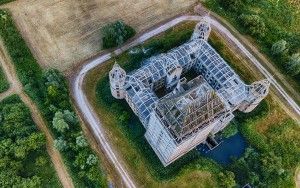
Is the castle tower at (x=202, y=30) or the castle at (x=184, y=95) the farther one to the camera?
the castle tower at (x=202, y=30)

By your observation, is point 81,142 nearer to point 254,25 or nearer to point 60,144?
point 60,144

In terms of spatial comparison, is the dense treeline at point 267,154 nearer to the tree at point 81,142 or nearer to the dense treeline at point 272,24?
the dense treeline at point 272,24

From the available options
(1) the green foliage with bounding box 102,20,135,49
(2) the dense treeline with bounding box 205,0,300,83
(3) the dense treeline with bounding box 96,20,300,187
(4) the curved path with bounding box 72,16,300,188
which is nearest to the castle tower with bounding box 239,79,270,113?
(3) the dense treeline with bounding box 96,20,300,187

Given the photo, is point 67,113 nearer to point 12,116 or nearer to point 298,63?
point 12,116

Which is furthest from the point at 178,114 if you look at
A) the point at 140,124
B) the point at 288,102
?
the point at 288,102

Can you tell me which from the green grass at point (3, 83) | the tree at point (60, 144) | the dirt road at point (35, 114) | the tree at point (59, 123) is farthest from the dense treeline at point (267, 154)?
the green grass at point (3, 83)

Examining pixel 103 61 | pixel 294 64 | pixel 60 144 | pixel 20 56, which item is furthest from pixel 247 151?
pixel 20 56
